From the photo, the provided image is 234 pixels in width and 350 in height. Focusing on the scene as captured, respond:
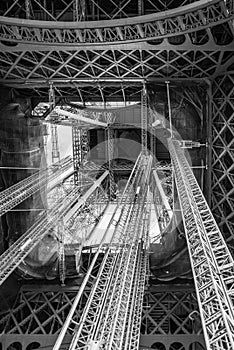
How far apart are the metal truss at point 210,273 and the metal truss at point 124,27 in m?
5.48

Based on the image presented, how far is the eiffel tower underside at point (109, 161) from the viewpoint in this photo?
13.7 meters

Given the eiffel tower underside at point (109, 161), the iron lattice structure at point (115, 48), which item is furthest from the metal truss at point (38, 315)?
the iron lattice structure at point (115, 48)

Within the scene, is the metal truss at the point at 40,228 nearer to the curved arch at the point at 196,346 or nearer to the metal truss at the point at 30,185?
the metal truss at the point at 30,185

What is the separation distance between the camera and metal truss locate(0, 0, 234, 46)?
12953 millimetres

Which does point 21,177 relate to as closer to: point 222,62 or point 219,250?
point 222,62

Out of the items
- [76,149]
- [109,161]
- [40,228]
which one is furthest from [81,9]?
[109,161]

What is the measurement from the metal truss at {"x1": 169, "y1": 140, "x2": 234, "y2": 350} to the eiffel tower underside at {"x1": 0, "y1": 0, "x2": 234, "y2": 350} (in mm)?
312

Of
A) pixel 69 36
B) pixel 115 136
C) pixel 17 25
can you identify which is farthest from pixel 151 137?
pixel 17 25

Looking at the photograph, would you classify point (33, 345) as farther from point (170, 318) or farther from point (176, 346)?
point (176, 346)

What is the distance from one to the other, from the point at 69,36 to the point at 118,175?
1143 centimetres

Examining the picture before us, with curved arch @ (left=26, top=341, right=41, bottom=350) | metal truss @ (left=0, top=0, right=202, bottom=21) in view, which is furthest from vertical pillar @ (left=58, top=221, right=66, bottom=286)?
metal truss @ (left=0, top=0, right=202, bottom=21)

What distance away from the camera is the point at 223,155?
16922 mm

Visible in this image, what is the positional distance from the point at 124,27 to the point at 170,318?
1112cm

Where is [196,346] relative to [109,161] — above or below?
→ below
